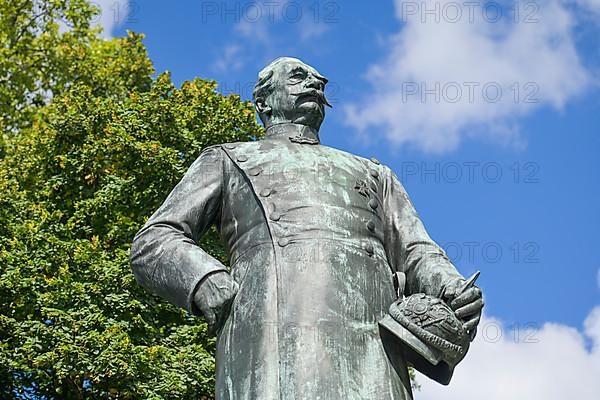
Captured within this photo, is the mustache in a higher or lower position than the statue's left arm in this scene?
higher

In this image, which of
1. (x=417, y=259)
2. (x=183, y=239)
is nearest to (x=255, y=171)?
(x=183, y=239)

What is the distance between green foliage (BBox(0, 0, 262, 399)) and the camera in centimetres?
1728

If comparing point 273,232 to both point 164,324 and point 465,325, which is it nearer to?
point 465,325

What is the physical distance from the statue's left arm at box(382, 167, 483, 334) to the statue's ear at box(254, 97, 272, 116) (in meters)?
0.78

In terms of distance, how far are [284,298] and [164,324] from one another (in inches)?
537

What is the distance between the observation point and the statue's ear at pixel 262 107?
693cm

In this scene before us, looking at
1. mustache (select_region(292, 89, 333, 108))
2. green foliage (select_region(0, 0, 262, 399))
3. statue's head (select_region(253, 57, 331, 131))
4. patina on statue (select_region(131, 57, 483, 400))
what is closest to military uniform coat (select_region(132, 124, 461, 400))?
patina on statue (select_region(131, 57, 483, 400))

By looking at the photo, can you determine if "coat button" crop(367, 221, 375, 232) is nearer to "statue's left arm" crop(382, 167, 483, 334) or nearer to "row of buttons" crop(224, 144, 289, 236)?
"statue's left arm" crop(382, 167, 483, 334)

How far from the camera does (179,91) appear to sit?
72.8ft

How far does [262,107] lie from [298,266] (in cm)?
140

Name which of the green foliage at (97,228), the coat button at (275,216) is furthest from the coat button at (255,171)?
the green foliage at (97,228)

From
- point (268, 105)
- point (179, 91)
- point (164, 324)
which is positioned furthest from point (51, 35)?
point (268, 105)

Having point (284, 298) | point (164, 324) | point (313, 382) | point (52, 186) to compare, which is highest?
point (52, 186)

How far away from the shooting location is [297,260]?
595 cm
